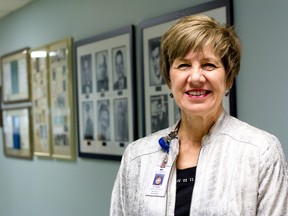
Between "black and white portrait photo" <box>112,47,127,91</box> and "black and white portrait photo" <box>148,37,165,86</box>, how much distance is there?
279mm

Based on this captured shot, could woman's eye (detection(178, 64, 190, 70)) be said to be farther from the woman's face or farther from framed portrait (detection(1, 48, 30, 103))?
framed portrait (detection(1, 48, 30, 103))

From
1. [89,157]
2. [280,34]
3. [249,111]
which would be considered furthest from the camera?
[89,157]

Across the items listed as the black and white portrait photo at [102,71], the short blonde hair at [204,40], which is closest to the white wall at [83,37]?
the black and white portrait photo at [102,71]

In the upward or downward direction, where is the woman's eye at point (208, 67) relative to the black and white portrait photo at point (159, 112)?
upward

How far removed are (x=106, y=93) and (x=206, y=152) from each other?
5.85 ft

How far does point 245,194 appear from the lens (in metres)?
1.05

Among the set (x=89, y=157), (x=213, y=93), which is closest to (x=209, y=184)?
(x=213, y=93)

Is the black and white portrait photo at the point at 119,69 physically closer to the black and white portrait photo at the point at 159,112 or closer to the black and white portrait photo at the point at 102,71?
the black and white portrait photo at the point at 102,71

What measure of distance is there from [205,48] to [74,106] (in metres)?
2.27

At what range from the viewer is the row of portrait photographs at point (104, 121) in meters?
2.74

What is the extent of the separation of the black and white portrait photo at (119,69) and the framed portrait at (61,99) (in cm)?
59

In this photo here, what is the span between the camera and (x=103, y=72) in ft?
9.53

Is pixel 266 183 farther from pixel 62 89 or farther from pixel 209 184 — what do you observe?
pixel 62 89

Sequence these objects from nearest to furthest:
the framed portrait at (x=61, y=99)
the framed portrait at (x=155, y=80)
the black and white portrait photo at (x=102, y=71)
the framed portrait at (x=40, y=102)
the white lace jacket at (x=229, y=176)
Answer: the white lace jacket at (x=229, y=176) → the framed portrait at (x=155, y=80) → the black and white portrait photo at (x=102, y=71) → the framed portrait at (x=61, y=99) → the framed portrait at (x=40, y=102)
